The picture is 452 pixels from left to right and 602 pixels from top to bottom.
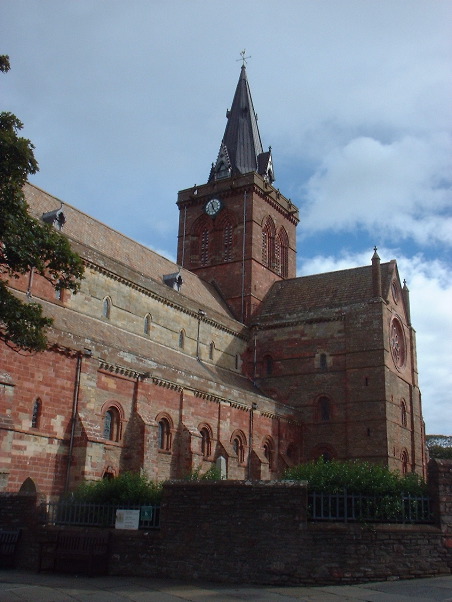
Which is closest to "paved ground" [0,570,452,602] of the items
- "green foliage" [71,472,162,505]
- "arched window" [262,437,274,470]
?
"green foliage" [71,472,162,505]

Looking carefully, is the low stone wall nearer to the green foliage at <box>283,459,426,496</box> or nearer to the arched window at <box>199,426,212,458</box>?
the green foliage at <box>283,459,426,496</box>

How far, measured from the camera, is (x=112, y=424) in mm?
26406

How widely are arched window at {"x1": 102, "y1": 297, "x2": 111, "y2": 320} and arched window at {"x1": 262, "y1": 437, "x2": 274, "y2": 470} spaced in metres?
11.2

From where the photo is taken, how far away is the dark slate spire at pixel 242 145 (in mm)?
51500

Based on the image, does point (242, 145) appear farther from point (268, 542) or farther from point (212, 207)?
point (268, 542)

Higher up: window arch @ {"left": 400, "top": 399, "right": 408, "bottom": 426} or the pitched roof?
the pitched roof

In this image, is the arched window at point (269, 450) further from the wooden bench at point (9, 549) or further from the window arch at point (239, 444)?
the wooden bench at point (9, 549)

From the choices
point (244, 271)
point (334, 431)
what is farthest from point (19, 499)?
point (244, 271)

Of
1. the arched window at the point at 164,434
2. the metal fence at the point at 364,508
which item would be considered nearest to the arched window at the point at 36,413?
the arched window at the point at 164,434

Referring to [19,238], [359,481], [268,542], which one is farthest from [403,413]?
[19,238]

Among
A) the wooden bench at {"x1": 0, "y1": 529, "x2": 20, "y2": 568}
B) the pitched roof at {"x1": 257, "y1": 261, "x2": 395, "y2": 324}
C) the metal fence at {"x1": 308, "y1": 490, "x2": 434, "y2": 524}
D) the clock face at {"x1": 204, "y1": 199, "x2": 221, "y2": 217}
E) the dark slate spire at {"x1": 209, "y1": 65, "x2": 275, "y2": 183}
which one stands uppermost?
the dark slate spire at {"x1": 209, "y1": 65, "x2": 275, "y2": 183}

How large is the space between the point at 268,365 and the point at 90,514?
1071 inches

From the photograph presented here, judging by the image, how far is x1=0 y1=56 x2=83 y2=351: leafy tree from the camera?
14281 millimetres

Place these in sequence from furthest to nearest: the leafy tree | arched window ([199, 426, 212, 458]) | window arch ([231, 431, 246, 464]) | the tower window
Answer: the tower window, window arch ([231, 431, 246, 464]), arched window ([199, 426, 212, 458]), the leafy tree
